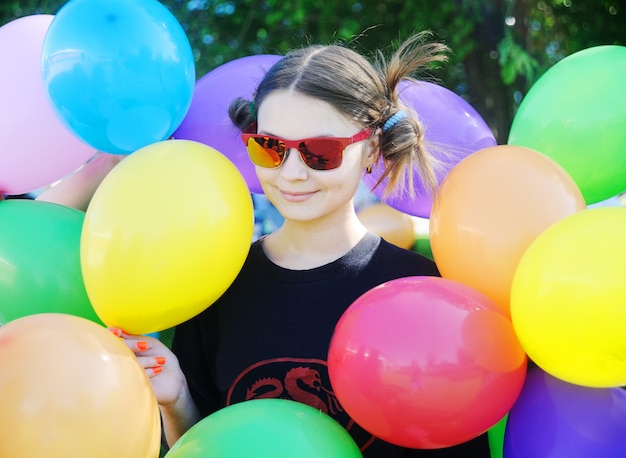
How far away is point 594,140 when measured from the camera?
7.13 feet

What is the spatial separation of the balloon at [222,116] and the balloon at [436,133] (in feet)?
1.24

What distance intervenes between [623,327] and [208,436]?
830 millimetres

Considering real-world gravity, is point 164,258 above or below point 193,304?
above

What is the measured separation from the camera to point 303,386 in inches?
74.0

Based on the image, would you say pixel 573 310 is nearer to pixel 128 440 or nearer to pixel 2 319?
pixel 128 440

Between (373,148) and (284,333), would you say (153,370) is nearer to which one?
(284,333)

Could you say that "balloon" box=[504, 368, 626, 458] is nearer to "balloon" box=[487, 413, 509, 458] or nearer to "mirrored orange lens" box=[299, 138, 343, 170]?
"balloon" box=[487, 413, 509, 458]

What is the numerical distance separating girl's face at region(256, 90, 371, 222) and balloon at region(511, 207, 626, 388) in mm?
555

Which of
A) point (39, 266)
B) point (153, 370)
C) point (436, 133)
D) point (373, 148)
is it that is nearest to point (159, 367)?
point (153, 370)

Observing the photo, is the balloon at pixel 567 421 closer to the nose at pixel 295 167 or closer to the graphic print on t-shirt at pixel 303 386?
the graphic print on t-shirt at pixel 303 386

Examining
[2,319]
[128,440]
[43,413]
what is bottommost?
[2,319]

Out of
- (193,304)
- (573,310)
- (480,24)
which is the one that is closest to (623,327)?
(573,310)

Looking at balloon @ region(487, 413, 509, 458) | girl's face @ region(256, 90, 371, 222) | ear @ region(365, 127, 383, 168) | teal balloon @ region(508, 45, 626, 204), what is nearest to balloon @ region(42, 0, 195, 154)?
girl's face @ region(256, 90, 371, 222)

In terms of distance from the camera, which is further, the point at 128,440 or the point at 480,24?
the point at 480,24
